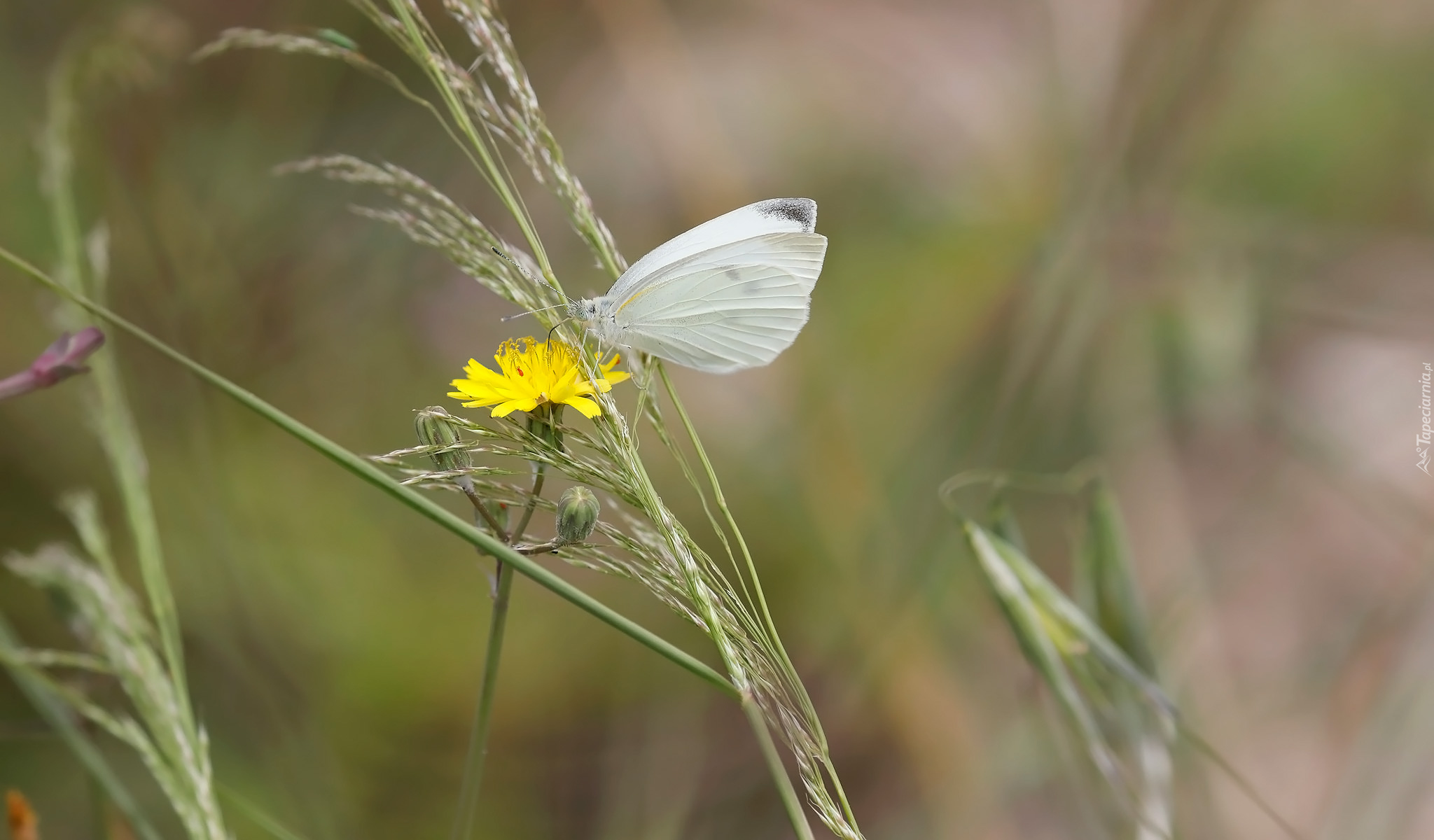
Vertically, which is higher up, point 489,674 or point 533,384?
point 533,384

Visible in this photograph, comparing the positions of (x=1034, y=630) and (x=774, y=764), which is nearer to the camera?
(x=774, y=764)

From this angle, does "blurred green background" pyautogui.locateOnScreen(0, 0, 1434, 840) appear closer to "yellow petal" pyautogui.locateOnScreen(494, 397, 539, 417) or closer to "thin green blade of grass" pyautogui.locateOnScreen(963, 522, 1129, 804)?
"thin green blade of grass" pyautogui.locateOnScreen(963, 522, 1129, 804)

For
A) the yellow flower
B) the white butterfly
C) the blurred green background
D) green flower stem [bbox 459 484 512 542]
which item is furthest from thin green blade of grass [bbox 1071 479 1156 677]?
green flower stem [bbox 459 484 512 542]

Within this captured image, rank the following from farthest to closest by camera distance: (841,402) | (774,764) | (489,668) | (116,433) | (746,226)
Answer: (841,402), (746,226), (116,433), (489,668), (774,764)

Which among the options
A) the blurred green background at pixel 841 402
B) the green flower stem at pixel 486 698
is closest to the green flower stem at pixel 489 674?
the green flower stem at pixel 486 698

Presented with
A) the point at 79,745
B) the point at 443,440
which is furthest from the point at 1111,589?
the point at 79,745

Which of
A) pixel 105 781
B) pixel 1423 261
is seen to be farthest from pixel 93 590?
pixel 1423 261

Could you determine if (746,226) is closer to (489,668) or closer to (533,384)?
(533,384)
